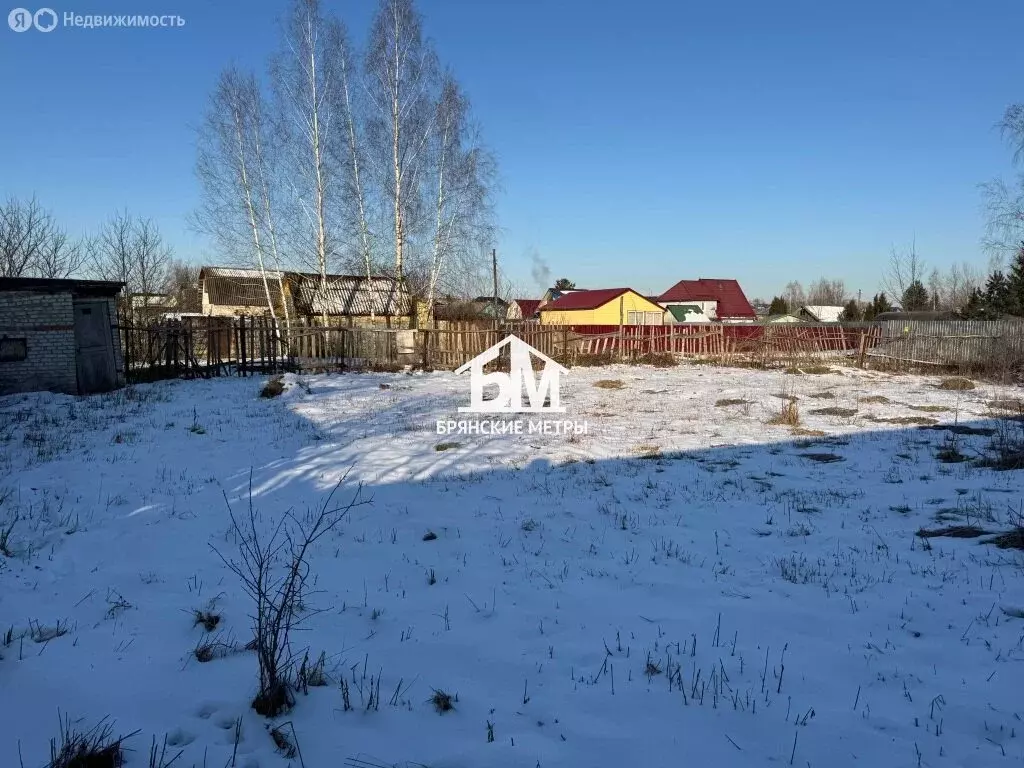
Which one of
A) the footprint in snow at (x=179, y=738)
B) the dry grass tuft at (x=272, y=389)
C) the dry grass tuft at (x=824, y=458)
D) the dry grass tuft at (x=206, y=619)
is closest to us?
the footprint in snow at (x=179, y=738)

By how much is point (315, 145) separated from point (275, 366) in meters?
7.99

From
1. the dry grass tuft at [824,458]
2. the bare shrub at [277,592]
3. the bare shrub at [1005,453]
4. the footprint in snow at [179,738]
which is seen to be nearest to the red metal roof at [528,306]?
the bare shrub at [1005,453]

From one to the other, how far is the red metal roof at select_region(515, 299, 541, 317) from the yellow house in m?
11.6

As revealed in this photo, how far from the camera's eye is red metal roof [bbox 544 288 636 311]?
131 ft

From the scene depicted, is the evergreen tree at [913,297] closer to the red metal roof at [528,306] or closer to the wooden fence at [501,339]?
the wooden fence at [501,339]

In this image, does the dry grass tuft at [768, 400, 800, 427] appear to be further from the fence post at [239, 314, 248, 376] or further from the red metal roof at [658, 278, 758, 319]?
the red metal roof at [658, 278, 758, 319]

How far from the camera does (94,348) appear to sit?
13070 millimetres

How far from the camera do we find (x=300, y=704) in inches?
105

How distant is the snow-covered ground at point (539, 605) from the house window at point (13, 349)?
5734mm

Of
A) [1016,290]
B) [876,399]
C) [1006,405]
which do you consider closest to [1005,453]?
[1006,405]

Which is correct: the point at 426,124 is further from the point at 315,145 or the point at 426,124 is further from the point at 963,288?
the point at 963,288

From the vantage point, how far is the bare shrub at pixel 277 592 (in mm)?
2639

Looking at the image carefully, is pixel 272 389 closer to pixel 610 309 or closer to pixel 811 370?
pixel 811 370

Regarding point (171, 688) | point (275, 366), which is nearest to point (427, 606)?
point (171, 688)
